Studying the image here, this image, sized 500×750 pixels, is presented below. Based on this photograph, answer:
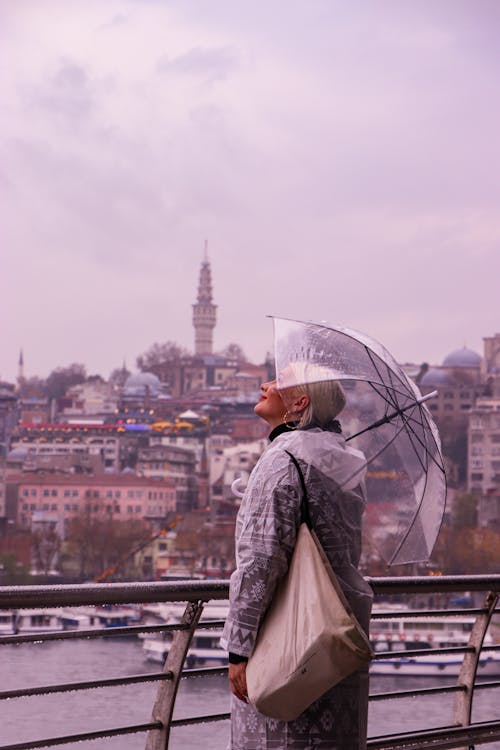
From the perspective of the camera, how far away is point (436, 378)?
194 ft

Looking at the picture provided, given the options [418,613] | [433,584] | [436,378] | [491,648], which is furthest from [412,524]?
[436,378]

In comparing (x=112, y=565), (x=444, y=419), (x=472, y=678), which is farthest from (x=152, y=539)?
(x=472, y=678)

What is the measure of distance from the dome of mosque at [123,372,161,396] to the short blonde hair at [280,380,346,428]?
67082 millimetres

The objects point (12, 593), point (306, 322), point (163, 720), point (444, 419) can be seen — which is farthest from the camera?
point (444, 419)

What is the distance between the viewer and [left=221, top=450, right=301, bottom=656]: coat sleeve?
4.82ft

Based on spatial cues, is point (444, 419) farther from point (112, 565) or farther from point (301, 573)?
point (301, 573)

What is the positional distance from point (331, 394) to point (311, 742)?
0.42 meters

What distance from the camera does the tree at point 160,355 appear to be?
72500 millimetres

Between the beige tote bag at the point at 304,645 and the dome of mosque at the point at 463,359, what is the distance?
61.7 metres

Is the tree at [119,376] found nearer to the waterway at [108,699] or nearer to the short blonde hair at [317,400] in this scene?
the waterway at [108,699]

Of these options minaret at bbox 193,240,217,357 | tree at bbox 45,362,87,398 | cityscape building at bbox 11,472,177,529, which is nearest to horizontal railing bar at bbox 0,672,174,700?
cityscape building at bbox 11,472,177,529

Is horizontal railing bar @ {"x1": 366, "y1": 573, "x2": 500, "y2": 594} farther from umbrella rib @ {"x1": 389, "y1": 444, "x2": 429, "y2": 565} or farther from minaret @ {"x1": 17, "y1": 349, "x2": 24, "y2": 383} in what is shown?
minaret @ {"x1": 17, "y1": 349, "x2": 24, "y2": 383}

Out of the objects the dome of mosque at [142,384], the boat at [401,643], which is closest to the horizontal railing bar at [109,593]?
the boat at [401,643]

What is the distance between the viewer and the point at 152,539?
51.5 m
